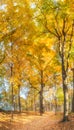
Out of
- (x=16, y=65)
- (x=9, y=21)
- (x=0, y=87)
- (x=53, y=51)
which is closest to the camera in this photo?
(x=9, y=21)

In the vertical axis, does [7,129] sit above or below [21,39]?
below

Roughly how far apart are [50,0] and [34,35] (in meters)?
4.57

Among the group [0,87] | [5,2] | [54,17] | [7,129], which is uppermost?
[5,2]

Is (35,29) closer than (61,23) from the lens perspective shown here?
No

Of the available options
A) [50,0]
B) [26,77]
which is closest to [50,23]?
[50,0]

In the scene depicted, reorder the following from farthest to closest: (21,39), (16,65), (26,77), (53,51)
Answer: (26,77)
(53,51)
(16,65)
(21,39)

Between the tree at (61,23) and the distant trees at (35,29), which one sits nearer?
the tree at (61,23)

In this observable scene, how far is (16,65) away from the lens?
29.6 metres

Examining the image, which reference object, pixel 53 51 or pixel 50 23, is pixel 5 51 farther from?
pixel 53 51

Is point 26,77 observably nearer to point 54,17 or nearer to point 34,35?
point 34,35

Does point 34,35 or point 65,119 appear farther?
point 34,35

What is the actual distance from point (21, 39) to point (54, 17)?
16.8ft

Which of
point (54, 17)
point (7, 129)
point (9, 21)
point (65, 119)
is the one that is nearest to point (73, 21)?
point (54, 17)

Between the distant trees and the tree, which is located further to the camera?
the distant trees
